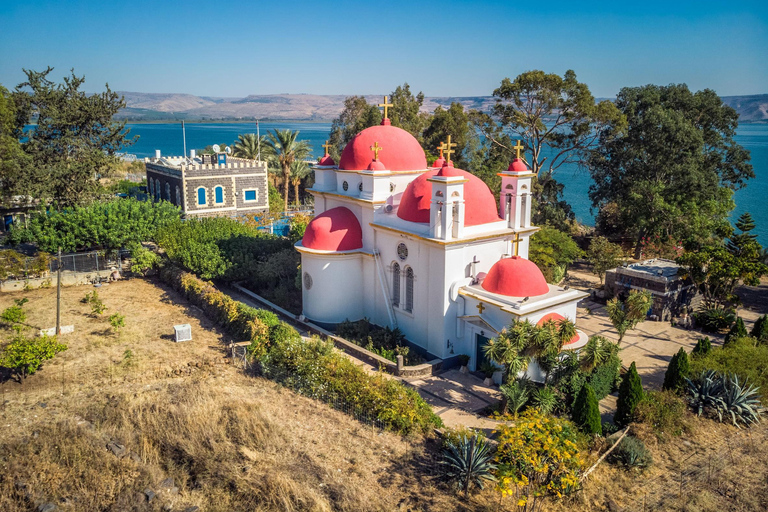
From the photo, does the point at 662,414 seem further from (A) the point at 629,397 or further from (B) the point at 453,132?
(B) the point at 453,132

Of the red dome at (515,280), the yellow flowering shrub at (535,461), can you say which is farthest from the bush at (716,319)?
the yellow flowering shrub at (535,461)

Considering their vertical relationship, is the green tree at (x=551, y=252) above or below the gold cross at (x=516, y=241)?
below

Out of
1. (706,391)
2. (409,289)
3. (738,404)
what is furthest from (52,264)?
(738,404)

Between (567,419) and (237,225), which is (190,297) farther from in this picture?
(567,419)

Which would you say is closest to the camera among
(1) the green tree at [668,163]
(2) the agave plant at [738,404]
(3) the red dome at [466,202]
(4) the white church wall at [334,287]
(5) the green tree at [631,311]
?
(2) the agave plant at [738,404]

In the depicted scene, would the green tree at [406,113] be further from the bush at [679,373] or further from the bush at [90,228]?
the bush at [679,373]

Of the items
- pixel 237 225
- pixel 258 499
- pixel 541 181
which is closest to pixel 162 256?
pixel 237 225
